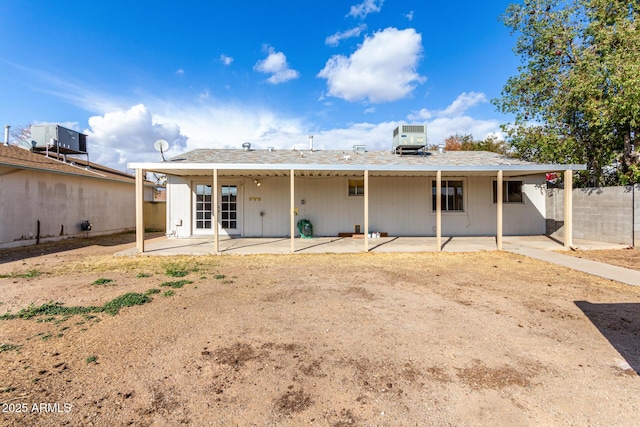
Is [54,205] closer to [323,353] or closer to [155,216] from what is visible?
[155,216]

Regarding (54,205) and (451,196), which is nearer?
(54,205)

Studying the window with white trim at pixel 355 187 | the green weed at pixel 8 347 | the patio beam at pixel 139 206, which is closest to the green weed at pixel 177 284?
the green weed at pixel 8 347

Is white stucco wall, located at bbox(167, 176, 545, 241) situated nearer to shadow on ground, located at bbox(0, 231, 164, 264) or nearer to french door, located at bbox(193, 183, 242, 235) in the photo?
french door, located at bbox(193, 183, 242, 235)

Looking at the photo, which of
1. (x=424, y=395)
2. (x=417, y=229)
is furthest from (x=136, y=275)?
(x=417, y=229)

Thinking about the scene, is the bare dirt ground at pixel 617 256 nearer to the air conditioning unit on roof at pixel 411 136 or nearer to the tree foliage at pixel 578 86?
the tree foliage at pixel 578 86

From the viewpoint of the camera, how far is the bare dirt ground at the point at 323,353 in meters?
2.08

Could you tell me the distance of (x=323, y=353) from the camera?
2.91 m

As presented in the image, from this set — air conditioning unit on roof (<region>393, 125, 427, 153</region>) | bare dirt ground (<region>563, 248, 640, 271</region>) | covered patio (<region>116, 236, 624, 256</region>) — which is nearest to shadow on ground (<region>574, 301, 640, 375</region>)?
bare dirt ground (<region>563, 248, 640, 271</region>)

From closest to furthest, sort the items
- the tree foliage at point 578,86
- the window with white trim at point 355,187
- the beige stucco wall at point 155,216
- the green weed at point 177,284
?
1. the green weed at point 177,284
2. the tree foliage at point 578,86
3. the window with white trim at point 355,187
4. the beige stucco wall at point 155,216

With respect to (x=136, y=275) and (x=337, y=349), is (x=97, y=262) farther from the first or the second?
(x=337, y=349)

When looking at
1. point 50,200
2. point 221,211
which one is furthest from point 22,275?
point 50,200

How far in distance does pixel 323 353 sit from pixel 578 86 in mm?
12484

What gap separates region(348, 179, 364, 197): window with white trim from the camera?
11438 millimetres

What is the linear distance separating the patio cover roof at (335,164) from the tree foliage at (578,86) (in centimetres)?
199
